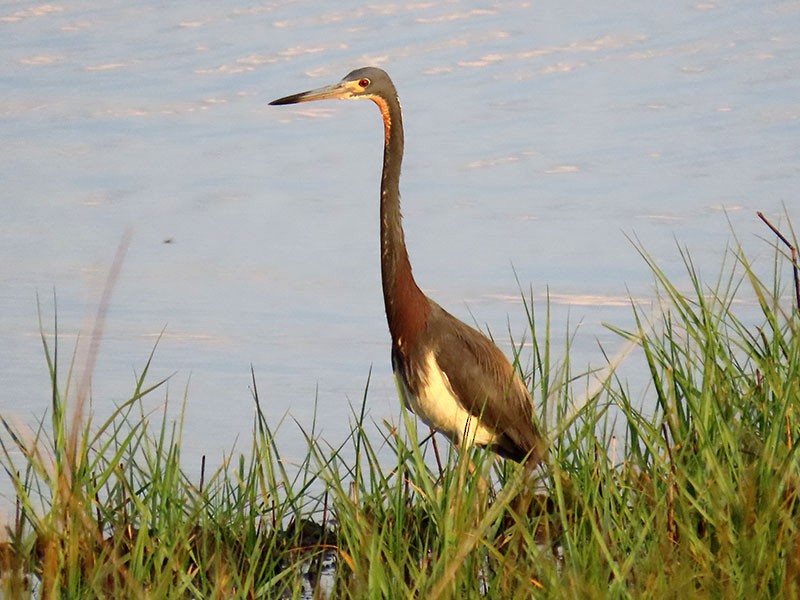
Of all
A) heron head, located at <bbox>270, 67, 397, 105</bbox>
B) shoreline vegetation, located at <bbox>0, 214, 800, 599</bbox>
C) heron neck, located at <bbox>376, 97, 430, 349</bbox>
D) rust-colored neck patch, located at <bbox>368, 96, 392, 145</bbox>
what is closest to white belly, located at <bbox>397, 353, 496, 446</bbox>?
heron neck, located at <bbox>376, 97, 430, 349</bbox>

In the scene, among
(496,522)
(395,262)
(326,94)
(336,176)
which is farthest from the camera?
(336,176)

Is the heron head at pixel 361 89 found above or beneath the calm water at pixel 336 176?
above

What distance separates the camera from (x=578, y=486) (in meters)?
3.91

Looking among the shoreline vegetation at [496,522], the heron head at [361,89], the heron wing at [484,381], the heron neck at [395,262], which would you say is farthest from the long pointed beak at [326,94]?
the shoreline vegetation at [496,522]

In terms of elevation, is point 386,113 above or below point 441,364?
above

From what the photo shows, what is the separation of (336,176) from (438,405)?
4.60 meters

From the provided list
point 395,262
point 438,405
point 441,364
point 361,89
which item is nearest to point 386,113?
point 361,89

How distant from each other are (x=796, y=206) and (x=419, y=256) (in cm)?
225

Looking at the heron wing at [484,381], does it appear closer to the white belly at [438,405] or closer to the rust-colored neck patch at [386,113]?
the white belly at [438,405]

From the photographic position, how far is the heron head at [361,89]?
17.9 feet

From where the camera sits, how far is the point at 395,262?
5.33m

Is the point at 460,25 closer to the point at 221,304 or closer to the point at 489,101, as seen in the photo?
the point at 489,101

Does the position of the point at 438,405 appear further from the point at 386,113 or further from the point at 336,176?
the point at 336,176

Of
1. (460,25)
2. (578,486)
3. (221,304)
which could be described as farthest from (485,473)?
(460,25)
